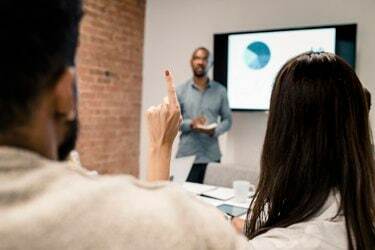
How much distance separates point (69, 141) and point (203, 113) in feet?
11.6

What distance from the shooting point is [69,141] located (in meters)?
0.55

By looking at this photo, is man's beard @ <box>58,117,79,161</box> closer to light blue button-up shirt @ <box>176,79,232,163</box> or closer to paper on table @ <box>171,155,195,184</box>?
paper on table @ <box>171,155,195,184</box>

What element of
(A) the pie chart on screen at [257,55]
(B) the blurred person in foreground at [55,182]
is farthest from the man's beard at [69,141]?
(A) the pie chart on screen at [257,55]

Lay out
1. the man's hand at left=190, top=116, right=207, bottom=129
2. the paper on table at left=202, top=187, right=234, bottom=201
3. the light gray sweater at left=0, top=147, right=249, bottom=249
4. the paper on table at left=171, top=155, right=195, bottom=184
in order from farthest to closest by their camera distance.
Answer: the man's hand at left=190, top=116, right=207, bottom=129 < the paper on table at left=171, top=155, right=195, bottom=184 < the paper on table at left=202, top=187, right=234, bottom=201 < the light gray sweater at left=0, top=147, right=249, bottom=249

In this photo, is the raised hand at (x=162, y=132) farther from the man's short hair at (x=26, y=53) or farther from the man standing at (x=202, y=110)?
the man standing at (x=202, y=110)

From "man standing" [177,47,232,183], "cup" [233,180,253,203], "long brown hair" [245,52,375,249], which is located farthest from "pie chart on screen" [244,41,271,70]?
"long brown hair" [245,52,375,249]

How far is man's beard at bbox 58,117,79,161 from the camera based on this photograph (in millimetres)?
539

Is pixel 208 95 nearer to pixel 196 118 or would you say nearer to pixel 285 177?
pixel 196 118

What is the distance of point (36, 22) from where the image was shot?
47 centimetres

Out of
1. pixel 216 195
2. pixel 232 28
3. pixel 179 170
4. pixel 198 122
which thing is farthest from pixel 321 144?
pixel 232 28

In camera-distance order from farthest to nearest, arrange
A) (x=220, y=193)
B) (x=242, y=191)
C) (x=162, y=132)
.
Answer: (x=220, y=193)
(x=242, y=191)
(x=162, y=132)

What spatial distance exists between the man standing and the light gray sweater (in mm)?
3376

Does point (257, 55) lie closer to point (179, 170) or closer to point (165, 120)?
A: point (179, 170)

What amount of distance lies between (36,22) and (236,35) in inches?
162
